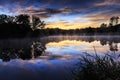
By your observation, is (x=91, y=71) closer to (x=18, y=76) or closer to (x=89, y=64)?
(x=89, y=64)

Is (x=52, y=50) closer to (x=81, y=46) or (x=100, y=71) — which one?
(x=81, y=46)

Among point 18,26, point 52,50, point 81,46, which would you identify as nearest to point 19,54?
point 52,50

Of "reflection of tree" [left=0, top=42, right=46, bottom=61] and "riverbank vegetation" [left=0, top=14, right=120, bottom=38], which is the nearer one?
"reflection of tree" [left=0, top=42, right=46, bottom=61]

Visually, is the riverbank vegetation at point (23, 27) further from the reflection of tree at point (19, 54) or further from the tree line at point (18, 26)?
the reflection of tree at point (19, 54)

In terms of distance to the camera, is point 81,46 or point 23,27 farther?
point 23,27

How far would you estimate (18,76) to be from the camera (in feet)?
40.0

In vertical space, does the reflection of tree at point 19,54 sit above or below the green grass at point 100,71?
below

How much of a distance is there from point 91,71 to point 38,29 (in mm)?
104206

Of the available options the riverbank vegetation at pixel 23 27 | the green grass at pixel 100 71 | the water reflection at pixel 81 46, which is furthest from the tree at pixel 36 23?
the green grass at pixel 100 71

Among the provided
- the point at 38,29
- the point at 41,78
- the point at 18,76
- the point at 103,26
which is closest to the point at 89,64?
the point at 41,78

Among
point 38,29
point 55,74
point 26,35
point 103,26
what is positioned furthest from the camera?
point 103,26

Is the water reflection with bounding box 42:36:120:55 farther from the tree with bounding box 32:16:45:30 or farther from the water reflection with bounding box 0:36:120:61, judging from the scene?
the tree with bounding box 32:16:45:30

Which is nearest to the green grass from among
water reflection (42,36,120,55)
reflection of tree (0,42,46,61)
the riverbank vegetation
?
water reflection (42,36,120,55)

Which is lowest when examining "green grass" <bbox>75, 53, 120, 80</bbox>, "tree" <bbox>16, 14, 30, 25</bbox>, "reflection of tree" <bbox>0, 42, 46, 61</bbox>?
"reflection of tree" <bbox>0, 42, 46, 61</bbox>
